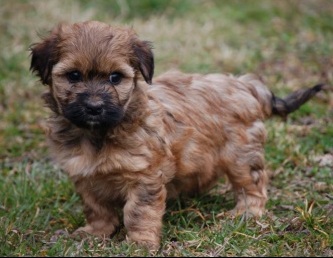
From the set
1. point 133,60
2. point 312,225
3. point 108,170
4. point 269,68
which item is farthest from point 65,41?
point 269,68

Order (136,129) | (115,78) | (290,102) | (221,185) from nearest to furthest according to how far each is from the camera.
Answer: (115,78) < (136,129) < (290,102) < (221,185)

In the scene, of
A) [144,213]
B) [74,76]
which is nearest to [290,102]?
[144,213]

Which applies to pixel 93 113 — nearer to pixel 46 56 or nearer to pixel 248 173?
pixel 46 56

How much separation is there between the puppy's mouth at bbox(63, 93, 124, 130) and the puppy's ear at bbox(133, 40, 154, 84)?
14.2 inches

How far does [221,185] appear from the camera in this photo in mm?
6039

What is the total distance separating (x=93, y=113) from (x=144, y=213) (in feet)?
2.60

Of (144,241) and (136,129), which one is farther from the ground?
(136,129)

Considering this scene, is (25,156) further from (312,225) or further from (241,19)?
(241,19)

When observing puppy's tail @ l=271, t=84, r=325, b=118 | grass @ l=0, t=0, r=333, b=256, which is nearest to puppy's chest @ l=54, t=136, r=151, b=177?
grass @ l=0, t=0, r=333, b=256

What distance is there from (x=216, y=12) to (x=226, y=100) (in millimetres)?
5062

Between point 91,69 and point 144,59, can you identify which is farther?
point 144,59

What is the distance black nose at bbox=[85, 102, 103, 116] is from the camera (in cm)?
433

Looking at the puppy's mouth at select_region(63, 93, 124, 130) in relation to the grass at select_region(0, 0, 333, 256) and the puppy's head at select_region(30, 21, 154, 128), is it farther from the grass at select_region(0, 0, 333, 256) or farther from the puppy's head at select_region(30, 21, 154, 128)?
the grass at select_region(0, 0, 333, 256)

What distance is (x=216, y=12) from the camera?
33.5ft
